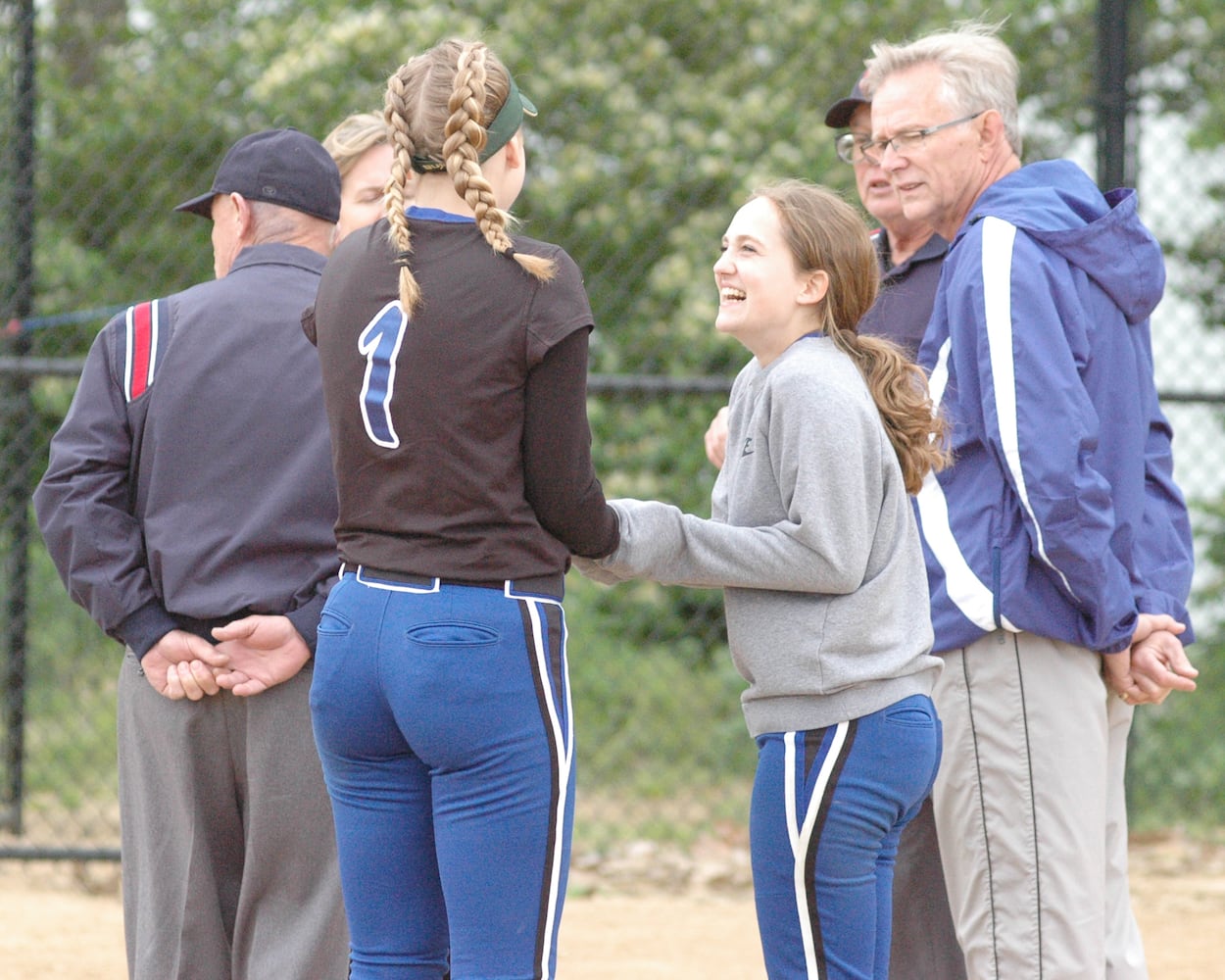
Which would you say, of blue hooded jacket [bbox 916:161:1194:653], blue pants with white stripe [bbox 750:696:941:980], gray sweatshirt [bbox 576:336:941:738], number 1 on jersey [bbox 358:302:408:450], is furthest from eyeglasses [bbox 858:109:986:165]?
number 1 on jersey [bbox 358:302:408:450]

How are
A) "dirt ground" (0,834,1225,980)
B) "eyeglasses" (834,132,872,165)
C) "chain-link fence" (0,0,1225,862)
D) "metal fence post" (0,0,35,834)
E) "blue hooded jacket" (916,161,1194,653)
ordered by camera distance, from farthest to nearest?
"chain-link fence" (0,0,1225,862), "metal fence post" (0,0,35,834), "dirt ground" (0,834,1225,980), "eyeglasses" (834,132,872,165), "blue hooded jacket" (916,161,1194,653)

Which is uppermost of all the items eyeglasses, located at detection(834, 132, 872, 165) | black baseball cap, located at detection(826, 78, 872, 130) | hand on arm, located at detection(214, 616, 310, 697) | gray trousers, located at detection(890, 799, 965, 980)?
black baseball cap, located at detection(826, 78, 872, 130)

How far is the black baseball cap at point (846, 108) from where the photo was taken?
3.34 m

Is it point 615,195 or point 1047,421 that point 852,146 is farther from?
point 615,195

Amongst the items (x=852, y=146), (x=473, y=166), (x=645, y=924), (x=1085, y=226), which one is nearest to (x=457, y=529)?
(x=473, y=166)

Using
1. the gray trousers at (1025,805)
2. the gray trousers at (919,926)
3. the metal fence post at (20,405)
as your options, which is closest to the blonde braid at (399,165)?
the gray trousers at (1025,805)

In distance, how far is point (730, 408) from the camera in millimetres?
2539

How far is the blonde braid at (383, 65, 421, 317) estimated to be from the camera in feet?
7.05

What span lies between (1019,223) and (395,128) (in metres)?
1.16

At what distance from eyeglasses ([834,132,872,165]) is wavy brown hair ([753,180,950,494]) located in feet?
2.78

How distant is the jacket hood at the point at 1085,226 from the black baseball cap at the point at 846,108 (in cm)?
53

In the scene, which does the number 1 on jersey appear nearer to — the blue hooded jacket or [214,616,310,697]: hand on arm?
[214,616,310,697]: hand on arm

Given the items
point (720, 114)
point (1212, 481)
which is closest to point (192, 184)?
point (720, 114)

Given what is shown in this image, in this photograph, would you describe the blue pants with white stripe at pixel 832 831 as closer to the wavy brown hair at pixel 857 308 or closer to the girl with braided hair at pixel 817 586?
the girl with braided hair at pixel 817 586
